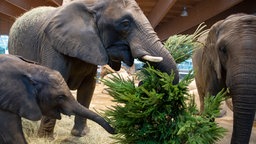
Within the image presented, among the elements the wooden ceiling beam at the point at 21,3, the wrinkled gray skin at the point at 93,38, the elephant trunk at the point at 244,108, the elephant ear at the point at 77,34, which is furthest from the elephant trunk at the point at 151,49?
the wooden ceiling beam at the point at 21,3

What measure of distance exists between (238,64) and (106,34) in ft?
2.28

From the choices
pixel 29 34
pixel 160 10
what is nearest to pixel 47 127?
pixel 29 34

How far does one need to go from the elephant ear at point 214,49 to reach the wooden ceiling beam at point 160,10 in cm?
171

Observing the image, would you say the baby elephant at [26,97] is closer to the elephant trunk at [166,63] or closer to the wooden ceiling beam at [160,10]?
the elephant trunk at [166,63]

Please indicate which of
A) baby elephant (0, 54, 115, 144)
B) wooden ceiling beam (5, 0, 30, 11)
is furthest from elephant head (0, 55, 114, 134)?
wooden ceiling beam (5, 0, 30, 11)

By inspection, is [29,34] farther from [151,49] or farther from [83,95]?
[151,49]

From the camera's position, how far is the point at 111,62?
1.79 m

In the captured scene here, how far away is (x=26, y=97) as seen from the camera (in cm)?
129

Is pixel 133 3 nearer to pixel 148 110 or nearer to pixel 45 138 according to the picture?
pixel 148 110

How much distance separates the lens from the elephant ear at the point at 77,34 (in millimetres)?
1713

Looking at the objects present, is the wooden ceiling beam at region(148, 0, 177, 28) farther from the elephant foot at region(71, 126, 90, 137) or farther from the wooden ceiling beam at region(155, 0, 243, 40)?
the elephant foot at region(71, 126, 90, 137)

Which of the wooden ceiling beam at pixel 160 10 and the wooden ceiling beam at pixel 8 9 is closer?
the wooden ceiling beam at pixel 160 10

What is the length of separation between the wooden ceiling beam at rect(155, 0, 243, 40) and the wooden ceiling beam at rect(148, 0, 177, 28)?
17.5 inches

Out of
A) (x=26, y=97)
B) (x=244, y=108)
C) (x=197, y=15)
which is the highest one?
(x=26, y=97)
